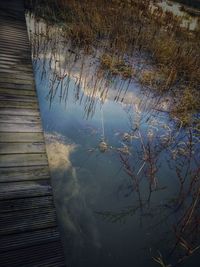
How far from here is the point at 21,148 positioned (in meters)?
2.99

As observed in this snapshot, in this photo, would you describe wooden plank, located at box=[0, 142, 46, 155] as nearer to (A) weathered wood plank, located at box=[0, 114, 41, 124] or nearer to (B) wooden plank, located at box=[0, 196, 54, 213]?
(A) weathered wood plank, located at box=[0, 114, 41, 124]

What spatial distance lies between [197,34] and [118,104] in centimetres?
643

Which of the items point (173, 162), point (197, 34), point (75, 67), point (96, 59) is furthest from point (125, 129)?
point (197, 34)

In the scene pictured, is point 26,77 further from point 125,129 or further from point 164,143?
point 164,143

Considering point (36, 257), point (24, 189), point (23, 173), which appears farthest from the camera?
point (23, 173)

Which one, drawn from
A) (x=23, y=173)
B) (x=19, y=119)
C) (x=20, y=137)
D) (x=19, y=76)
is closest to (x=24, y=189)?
(x=23, y=173)

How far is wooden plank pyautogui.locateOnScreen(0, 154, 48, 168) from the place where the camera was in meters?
2.75

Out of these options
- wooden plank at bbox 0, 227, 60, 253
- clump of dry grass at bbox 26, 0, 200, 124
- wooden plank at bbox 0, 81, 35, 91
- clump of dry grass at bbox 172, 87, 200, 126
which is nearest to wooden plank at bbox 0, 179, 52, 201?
wooden plank at bbox 0, 227, 60, 253

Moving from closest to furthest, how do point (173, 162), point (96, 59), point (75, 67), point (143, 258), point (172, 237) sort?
point (143, 258) → point (172, 237) → point (173, 162) → point (75, 67) → point (96, 59)

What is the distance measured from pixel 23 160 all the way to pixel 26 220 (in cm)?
73

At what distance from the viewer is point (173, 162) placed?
13.2ft

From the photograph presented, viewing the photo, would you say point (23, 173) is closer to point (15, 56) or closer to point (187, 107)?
point (15, 56)

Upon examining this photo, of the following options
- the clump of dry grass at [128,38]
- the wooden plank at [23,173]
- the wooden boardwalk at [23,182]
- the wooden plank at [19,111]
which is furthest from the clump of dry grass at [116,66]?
the wooden plank at [23,173]

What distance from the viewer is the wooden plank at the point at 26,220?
2.19 m
